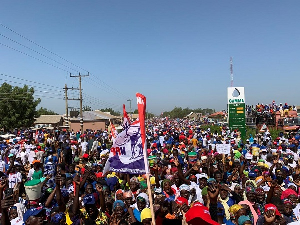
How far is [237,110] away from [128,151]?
52.3ft

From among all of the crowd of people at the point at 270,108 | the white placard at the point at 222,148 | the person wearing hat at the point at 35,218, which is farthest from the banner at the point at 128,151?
the crowd of people at the point at 270,108

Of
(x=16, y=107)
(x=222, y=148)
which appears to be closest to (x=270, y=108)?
(x=222, y=148)

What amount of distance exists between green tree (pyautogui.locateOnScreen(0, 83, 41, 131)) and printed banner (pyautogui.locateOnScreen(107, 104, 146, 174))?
3424 cm

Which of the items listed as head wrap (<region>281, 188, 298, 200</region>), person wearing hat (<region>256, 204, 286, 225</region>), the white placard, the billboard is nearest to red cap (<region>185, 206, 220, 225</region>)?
person wearing hat (<region>256, 204, 286, 225</region>)

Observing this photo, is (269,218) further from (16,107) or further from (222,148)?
(16,107)

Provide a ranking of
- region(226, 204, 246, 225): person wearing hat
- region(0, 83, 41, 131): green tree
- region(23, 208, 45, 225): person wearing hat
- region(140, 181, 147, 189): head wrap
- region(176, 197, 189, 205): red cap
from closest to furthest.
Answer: region(23, 208, 45, 225): person wearing hat → region(226, 204, 246, 225): person wearing hat → region(176, 197, 189, 205): red cap → region(140, 181, 147, 189): head wrap → region(0, 83, 41, 131): green tree

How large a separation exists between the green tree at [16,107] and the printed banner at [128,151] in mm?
34239

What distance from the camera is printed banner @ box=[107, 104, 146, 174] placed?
4.99 meters

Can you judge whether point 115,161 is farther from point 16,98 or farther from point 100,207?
point 16,98

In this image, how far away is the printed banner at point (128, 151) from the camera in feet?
16.4

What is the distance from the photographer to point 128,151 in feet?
17.2

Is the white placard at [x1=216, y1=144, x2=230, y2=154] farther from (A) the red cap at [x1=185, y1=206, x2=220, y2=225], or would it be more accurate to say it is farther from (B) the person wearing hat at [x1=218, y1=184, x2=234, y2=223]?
(A) the red cap at [x1=185, y1=206, x2=220, y2=225]

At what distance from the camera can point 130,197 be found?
496 centimetres

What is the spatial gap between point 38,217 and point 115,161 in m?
2.36
